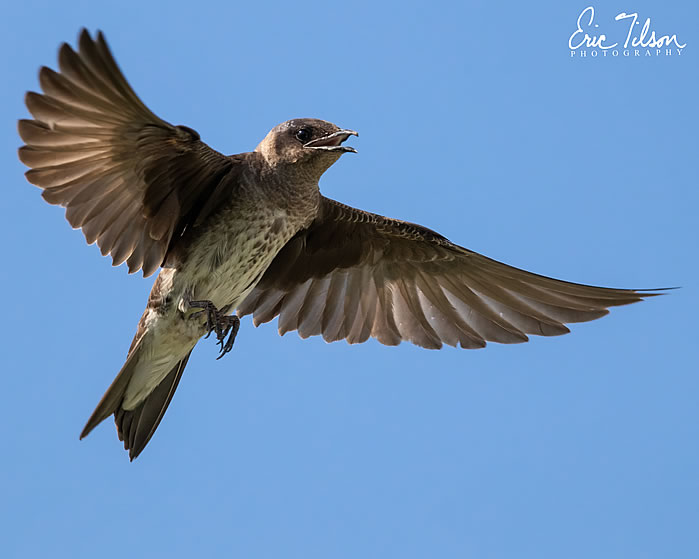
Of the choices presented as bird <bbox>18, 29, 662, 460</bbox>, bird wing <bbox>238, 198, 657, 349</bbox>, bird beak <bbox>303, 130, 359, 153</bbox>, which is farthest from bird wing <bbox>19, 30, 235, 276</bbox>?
bird wing <bbox>238, 198, 657, 349</bbox>

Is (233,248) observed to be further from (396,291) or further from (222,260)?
(396,291)

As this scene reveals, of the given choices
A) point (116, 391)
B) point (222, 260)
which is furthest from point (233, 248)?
point (116, 391)

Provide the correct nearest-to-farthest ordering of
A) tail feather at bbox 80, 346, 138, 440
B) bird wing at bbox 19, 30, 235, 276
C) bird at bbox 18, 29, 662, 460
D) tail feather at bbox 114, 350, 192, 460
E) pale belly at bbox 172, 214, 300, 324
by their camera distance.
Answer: bird wing at bbox 19, 30, 235, 276 < bird at bbox 18, 29, 662, 460 < pale belly at bbox 172, 214, 300, 324 < tail feather at bbox 80, 346, 138, 440 < tail feather at bbox 114, 350, 192, 460

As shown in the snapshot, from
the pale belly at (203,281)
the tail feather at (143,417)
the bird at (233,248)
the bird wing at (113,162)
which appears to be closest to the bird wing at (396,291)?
the bird at (233,248)

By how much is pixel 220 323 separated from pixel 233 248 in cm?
60

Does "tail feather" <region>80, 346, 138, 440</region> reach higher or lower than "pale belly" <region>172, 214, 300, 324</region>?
lower

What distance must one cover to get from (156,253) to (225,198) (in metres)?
0.70

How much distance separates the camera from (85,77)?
291 inches

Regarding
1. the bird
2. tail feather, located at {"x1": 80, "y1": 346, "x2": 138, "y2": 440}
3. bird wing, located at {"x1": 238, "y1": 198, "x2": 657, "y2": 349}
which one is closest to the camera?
the bird

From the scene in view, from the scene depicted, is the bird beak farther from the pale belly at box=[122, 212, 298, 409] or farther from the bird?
the pale belly at box=[122, 212, 298, 409]

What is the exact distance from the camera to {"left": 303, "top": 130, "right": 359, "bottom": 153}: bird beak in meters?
8.66

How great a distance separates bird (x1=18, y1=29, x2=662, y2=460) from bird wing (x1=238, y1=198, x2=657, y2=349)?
0.01m

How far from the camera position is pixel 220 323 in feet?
28.4

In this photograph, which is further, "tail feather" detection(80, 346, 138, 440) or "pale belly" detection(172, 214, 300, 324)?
"tail feather" detection(80, 346, 138, 440)
